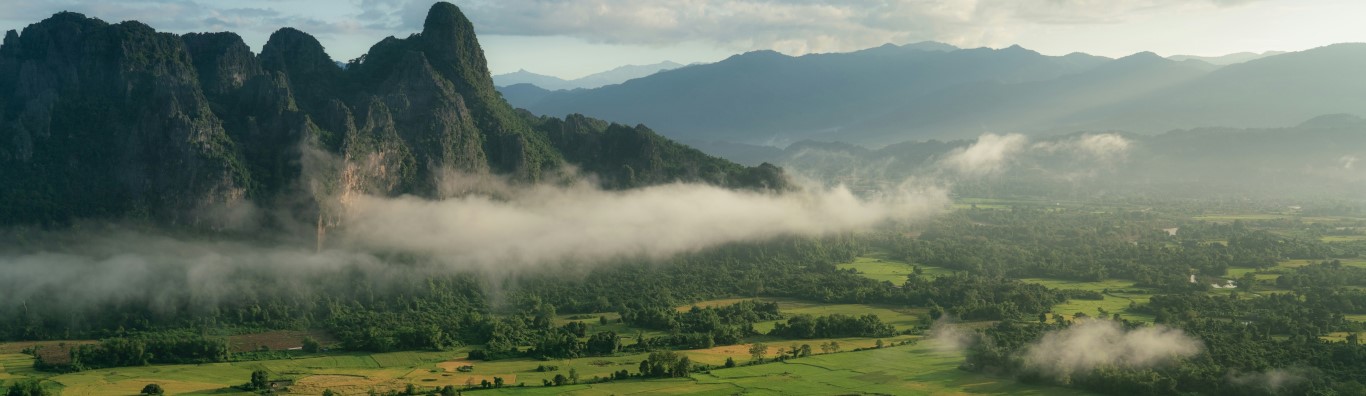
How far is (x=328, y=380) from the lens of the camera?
260 feet

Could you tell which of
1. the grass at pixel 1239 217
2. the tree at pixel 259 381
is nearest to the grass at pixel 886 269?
the grass at pixel 1239 217

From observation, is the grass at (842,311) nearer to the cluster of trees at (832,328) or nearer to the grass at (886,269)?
the cluster of trees at (832,328)

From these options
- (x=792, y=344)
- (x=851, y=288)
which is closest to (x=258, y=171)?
(x=792, y=344)

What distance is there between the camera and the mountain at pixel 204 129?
340 feet

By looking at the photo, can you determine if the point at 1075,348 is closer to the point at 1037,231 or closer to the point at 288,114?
the point at 288,114

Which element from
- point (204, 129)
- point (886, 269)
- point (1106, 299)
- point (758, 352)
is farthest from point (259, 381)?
point (886, 269)

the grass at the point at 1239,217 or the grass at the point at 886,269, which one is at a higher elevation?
the grass at the point at 1239,217

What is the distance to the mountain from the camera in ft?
340

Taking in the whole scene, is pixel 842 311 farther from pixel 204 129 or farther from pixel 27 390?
pixel 27 390

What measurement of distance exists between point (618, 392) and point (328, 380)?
21.7 meters

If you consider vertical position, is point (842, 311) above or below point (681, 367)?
above

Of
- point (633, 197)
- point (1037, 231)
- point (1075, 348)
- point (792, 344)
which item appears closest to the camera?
point (1075, 348)

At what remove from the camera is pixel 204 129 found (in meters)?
106

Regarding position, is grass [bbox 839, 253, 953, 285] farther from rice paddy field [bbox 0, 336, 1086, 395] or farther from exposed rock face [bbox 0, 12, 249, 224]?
exposed rock face [bbox 0, 12, 249, 224]
